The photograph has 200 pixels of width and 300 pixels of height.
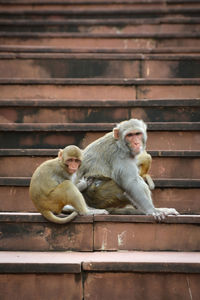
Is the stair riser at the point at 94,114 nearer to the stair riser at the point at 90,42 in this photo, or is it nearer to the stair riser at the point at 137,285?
the stair riser at the point at 90,42

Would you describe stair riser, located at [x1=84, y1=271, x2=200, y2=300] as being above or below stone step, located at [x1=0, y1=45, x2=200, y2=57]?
below

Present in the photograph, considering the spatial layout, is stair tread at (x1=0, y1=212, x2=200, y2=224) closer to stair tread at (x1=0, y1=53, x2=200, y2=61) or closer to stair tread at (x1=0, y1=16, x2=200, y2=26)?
stair tread at (x1=0, y1=53, x2=200, y2=61)

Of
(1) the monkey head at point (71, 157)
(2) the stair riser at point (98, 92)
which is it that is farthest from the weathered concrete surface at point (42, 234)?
(2) the stair riser at point (98, 92)

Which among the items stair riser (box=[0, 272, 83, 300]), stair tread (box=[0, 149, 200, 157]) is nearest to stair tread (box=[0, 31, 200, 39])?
stair tread (box=[0, 149, 200, 157])

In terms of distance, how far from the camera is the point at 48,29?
9328 millimetres

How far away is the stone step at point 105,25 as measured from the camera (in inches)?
359

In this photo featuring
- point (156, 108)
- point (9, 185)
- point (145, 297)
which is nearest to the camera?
point (145, 297)

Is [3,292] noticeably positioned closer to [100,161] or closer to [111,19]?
[100,161]

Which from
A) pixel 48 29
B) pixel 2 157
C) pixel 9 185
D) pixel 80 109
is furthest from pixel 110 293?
pixel 48 29

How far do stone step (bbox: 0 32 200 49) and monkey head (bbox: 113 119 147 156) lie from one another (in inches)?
165

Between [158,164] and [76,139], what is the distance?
3.88 ft

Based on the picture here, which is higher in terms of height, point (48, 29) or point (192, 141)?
point (48, 29)

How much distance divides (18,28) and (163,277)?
6.76 m

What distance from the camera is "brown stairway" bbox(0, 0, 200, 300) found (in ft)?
12.7
